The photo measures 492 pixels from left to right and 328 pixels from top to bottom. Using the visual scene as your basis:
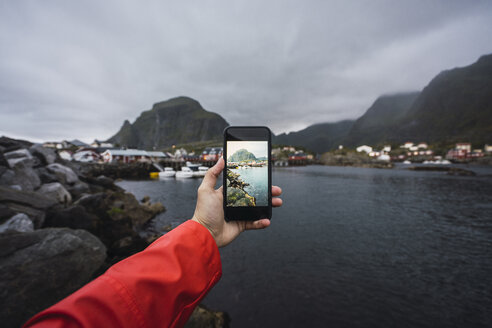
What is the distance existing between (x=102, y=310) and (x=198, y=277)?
72 centimetres

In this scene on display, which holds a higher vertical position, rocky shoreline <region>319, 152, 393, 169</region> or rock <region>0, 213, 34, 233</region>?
rocky shoreline <region>319, 152, 393, 169</region>

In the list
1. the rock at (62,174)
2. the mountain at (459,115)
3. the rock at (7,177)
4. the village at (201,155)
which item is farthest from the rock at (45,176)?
the mountain at (459,115)

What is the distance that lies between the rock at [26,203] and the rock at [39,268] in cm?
259

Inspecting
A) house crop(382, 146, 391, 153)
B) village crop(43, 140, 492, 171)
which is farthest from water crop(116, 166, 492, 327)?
house crop(382, 146, 391, 153)

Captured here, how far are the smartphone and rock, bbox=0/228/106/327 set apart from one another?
16.7 ft

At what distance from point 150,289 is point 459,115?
25042 centimetres

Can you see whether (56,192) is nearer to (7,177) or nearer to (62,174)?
(7,177)

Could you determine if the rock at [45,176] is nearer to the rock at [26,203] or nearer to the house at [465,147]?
the rock at [26,203]

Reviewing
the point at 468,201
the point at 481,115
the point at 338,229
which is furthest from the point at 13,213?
the point at 481,115

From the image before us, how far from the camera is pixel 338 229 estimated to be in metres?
13.9

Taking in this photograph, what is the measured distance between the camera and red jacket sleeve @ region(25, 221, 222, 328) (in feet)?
3.74

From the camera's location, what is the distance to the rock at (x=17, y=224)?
5400 millimetres

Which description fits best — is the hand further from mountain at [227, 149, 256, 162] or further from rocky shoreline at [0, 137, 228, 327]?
rocky shoreline at [0, 137, 228, 327]

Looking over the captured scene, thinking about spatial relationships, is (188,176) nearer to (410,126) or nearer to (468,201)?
(468,201)
